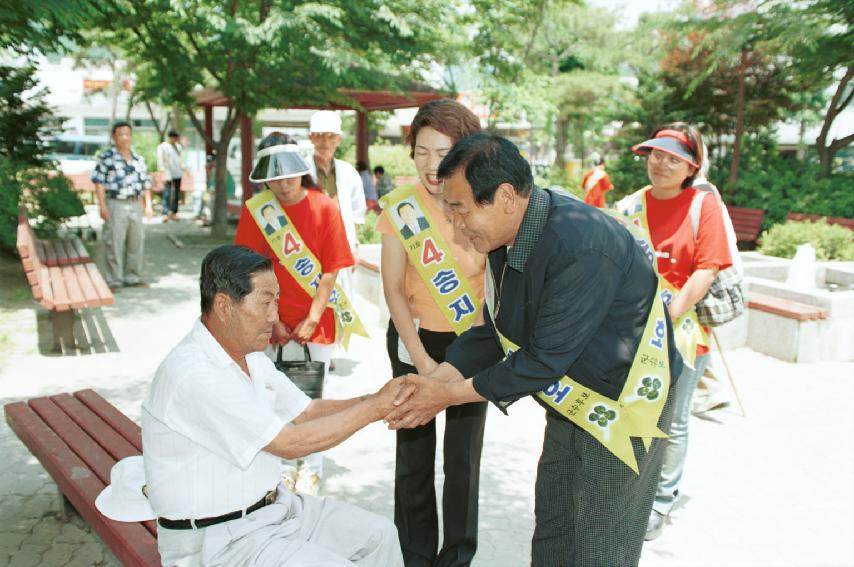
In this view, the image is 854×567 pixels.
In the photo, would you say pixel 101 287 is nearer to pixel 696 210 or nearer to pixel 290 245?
pixel 290 245

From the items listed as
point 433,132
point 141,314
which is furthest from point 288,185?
point 141,314

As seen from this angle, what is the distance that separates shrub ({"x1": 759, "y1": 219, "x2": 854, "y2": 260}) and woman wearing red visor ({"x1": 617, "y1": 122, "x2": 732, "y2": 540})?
22.7 ft

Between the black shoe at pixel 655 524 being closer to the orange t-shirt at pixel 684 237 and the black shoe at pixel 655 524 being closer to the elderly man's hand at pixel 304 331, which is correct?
the orange t-shirt at pixel 684 237

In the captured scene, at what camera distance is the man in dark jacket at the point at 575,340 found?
221 cm

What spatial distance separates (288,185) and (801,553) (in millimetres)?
2984

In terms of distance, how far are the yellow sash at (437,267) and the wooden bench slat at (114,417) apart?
147 centimetres

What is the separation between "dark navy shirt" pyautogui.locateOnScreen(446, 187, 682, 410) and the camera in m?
2.21

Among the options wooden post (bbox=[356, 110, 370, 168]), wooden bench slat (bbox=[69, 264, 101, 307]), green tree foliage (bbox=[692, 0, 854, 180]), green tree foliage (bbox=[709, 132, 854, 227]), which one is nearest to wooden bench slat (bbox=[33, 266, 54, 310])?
wooden bench slat (bbox=[69, 264, 101, 307])

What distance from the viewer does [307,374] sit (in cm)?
369

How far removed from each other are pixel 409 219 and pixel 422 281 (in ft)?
0.81

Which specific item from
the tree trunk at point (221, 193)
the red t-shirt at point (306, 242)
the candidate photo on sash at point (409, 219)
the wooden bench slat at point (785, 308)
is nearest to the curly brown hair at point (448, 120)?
the candidate photo on sash at point (409, 219)

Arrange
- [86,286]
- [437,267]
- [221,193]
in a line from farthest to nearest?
[221,193] < [86,286] < [437,267]

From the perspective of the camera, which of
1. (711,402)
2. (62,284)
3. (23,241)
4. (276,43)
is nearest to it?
(711,402)

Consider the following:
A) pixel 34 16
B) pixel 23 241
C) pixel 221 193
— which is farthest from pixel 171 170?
pixel 34 16
